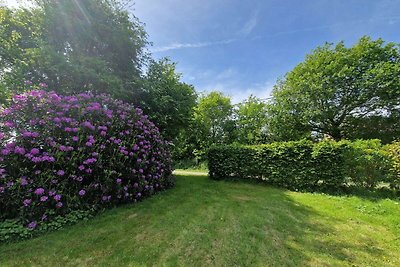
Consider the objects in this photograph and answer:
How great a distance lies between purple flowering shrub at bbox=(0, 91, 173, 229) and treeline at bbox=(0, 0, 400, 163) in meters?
1.08

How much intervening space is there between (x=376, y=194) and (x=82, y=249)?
25.2 feet

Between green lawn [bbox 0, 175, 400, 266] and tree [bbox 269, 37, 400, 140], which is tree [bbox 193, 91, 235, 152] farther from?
green lawn [bbox 0, 175, 400, 266]

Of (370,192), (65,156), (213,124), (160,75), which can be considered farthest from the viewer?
(213,124)

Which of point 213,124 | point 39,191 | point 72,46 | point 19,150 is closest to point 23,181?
point 39,191

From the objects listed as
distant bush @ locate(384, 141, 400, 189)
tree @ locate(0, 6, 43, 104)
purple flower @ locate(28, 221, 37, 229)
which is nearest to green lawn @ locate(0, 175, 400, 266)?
purple flower @ locate(28, 221, 37, 229)

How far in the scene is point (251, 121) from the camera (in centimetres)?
1989

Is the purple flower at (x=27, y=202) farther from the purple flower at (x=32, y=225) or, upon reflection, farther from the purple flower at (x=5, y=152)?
the purple flower at (x=5, y=152)

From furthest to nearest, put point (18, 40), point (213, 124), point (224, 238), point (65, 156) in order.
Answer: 1. point (213, 124)
2. point (18, 40)
3. point (65, 156)
4. point (224, 238)

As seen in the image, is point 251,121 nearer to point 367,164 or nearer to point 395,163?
point 367,164

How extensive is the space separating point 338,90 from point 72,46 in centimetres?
1598

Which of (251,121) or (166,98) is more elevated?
(251,121)

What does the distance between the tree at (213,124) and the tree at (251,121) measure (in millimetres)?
1005

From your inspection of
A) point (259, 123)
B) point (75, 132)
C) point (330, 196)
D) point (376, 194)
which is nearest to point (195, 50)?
point (75, 132)

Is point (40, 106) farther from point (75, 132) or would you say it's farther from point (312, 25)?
point (312, 25)
